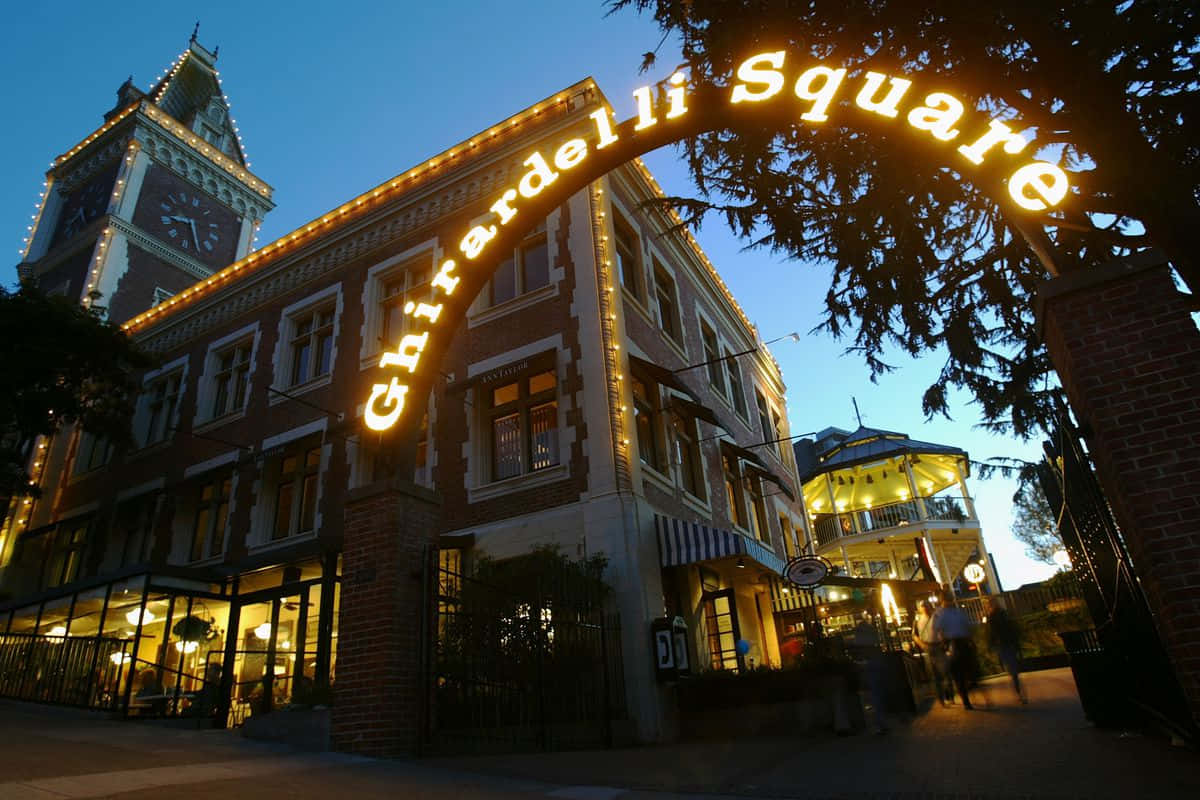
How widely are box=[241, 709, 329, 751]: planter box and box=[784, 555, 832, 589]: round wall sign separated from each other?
7.50 m

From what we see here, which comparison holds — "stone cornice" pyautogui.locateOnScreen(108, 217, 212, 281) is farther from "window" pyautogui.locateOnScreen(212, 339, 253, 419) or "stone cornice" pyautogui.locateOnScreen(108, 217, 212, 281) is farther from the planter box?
the planter box

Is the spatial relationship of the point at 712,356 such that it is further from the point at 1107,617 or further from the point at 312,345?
the point at 1107,617

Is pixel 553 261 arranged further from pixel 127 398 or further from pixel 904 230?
pixel 127 398

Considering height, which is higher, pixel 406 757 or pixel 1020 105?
pixel 1020 105

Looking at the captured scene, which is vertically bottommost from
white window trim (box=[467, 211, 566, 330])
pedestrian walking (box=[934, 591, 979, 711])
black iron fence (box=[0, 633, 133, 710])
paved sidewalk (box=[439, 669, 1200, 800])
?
paved sidewalk (box=[439, 669, 1200, 800])

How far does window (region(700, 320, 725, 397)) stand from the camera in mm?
19375

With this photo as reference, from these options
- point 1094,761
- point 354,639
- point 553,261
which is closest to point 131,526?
point 553,261

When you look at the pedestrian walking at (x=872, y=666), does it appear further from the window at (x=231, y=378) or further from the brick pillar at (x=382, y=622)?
the window at (x=231, y=378)

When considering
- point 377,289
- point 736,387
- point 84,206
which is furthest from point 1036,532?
point 84,206

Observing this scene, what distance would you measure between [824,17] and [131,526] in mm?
20059

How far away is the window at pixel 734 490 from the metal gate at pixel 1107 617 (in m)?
10.3

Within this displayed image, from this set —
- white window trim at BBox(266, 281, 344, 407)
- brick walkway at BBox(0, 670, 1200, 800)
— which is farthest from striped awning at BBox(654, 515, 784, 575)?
white window trim at BBox(266, 281, 344, 407)

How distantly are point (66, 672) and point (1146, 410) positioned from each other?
15828mm

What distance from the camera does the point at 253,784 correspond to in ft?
15.9
